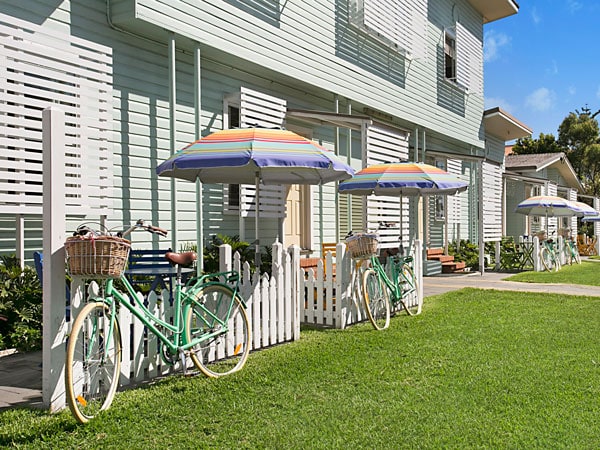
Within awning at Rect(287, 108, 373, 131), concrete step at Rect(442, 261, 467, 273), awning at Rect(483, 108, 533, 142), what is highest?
awning at Rect(483, 108, 533, 142)

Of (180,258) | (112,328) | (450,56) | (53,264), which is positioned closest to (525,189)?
(450,56)

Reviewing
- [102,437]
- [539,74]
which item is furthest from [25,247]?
[539,74]

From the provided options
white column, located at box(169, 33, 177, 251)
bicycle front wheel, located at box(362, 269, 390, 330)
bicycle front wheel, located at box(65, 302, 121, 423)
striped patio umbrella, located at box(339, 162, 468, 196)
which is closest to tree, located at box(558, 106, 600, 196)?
striped patio umbrella, located at box(339, 162, 468, 196)

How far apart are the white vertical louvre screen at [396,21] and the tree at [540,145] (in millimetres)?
30917

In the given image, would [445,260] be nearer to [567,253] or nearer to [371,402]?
[567,253]

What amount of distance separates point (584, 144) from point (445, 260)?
102ft

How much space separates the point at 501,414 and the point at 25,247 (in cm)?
556

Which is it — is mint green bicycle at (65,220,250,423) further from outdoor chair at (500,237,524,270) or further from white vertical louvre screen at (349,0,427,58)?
outdoor chair at (500,237,524,270)

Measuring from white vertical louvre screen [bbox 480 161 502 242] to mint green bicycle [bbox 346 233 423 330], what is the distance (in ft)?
34.5

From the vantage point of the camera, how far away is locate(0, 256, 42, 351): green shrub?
6215 mm

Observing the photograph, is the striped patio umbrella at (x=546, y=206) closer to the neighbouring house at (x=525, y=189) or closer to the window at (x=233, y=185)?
the neighbouring house at (x=525, y=189)

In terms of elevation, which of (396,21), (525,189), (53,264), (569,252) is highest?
(396,21)

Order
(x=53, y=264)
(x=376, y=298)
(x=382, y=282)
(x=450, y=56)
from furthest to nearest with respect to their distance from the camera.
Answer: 1. (x=450, y=56)
2. (x=382, y=282)
3. (x=376, y=298)
4. (x=53, y=264)

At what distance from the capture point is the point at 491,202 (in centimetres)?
2017
